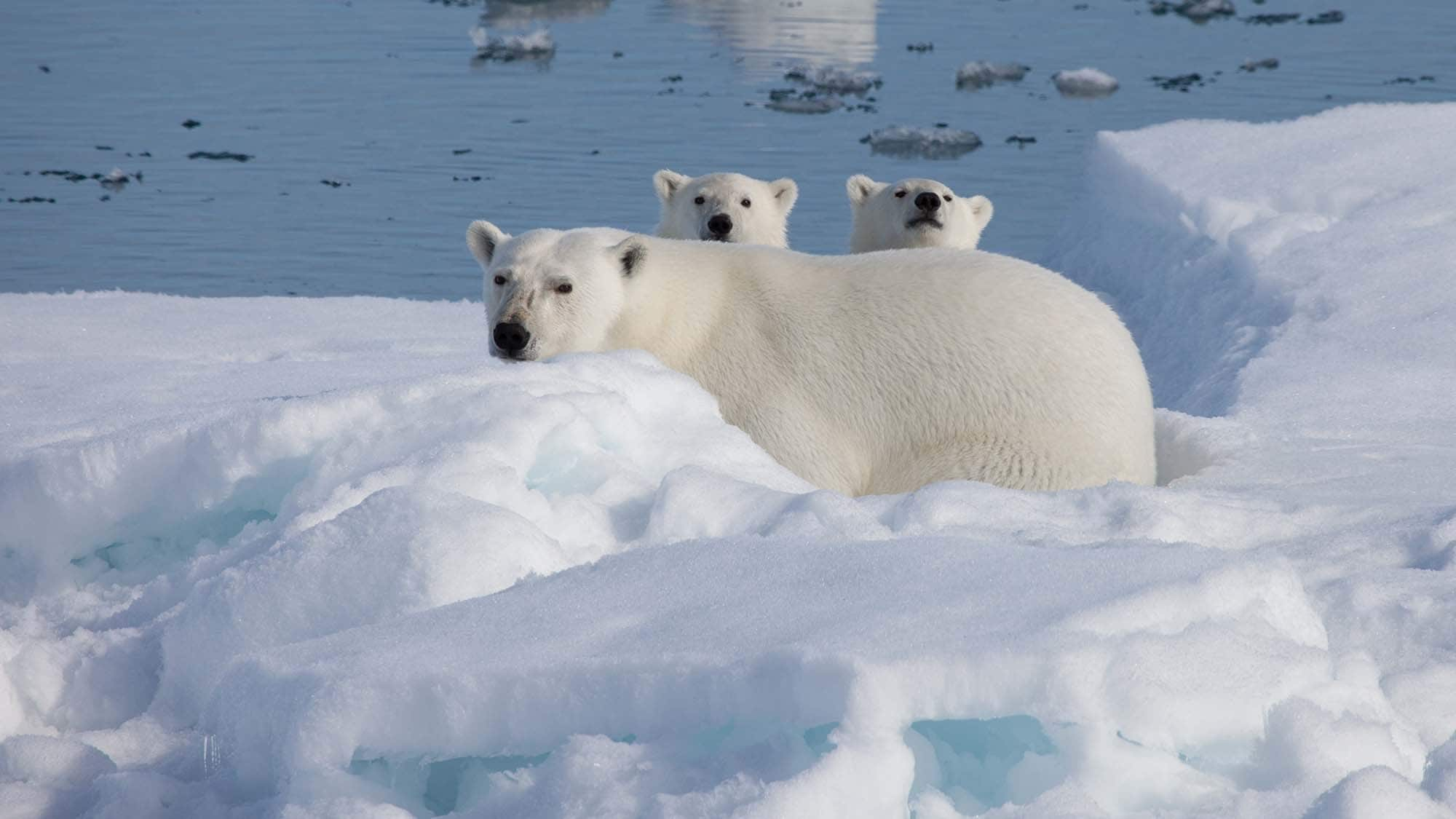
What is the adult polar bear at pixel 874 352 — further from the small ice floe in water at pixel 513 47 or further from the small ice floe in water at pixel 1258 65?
the small ice floe in water at pixel 513 47

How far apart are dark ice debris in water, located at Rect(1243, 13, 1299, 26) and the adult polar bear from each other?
2006 cm

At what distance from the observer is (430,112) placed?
658 inches

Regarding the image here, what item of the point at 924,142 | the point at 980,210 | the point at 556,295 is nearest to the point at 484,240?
the point at 556,295

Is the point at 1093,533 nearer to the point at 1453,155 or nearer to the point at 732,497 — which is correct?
the point at 732,497

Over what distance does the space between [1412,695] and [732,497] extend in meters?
1.25

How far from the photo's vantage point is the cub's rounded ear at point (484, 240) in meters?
4.66

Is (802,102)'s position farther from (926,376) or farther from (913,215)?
(926,376)

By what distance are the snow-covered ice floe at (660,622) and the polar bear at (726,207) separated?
2.32 m

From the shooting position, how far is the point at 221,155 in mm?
14867

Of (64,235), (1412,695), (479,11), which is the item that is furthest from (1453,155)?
(479,11)

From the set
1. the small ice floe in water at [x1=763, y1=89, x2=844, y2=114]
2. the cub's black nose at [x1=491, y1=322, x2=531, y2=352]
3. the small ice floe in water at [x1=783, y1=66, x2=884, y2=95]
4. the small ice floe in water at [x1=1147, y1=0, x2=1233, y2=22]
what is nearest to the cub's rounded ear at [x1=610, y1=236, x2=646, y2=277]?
the cub's black nose at [x1=491, y1=322, x2=531, y2=352]

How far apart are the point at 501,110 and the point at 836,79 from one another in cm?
350

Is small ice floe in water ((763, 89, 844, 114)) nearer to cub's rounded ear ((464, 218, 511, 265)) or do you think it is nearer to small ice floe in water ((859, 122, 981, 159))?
small ice floe in water ((859, 122, 981, 159))

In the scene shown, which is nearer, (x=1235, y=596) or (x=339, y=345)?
(x=1235, y=596)
